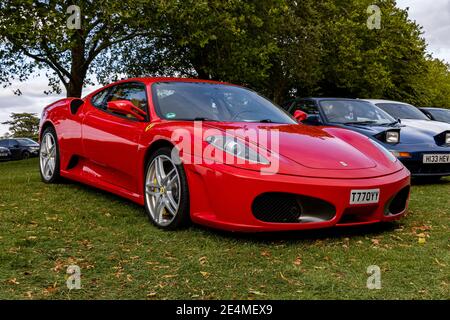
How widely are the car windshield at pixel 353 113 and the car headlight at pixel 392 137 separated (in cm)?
83

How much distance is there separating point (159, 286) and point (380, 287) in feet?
3.83

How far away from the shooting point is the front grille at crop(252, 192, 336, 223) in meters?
3.51

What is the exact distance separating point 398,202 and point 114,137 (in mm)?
2534

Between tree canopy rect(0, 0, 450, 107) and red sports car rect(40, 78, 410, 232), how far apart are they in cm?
915

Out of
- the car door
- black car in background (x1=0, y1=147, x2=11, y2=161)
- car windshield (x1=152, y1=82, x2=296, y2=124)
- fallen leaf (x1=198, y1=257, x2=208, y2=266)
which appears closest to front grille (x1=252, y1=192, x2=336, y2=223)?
fallen leaf (x1=198, y1=257, x2=208, y2=266)

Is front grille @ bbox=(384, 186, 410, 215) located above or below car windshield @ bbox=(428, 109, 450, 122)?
below

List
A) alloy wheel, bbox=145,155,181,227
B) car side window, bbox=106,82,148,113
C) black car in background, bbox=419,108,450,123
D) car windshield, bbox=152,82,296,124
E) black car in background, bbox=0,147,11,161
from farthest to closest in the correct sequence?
black car in background, bbox=0,147,11,161, black car in background, bbox=419,108,450,123, car side window, bbox=106,82,148,113, car windshield, bbox=152,82,296,124, alloy wheel, bbox=145,155,181,227

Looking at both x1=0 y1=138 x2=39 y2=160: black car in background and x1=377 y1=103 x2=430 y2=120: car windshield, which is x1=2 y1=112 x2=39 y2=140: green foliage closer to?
x1=0 y1=138 x2=39 y2=160: black car in background

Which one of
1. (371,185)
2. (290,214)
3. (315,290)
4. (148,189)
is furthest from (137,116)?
(315,290)

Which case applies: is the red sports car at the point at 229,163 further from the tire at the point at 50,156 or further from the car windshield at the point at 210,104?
the tire at the point at 50,156

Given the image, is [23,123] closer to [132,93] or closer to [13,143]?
[13,143]

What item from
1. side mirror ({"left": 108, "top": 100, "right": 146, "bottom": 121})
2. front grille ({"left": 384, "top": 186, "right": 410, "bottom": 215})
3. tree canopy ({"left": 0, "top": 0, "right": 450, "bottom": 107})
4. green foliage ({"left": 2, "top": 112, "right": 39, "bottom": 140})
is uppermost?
tree canopy ({"left": 0, "top": 0, "right": 450, "bottom": 107})

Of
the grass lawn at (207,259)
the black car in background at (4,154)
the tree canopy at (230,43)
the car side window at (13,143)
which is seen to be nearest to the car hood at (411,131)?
the grass lawn at (207,259)

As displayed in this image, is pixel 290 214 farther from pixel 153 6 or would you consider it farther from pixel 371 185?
pixel 153 6
